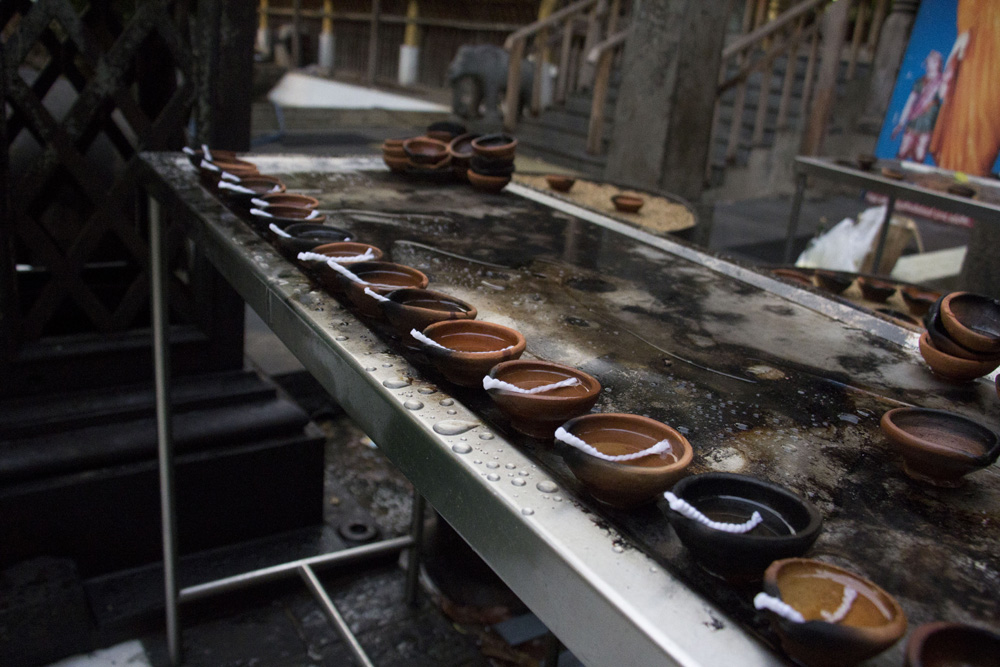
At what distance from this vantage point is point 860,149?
10.3 meters

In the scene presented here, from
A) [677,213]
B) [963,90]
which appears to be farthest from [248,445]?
[963,90]

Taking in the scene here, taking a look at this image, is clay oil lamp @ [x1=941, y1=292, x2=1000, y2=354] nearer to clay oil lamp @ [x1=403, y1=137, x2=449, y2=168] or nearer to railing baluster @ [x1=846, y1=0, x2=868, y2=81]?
clay oil lamp @ [x1=403, y1=137, x2=449, y2=168]

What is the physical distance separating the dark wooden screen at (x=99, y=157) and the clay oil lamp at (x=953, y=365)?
7.75 feet

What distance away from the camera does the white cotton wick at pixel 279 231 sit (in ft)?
5.81

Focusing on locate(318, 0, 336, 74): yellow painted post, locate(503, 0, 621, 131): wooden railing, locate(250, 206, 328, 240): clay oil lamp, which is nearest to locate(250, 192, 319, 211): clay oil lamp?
locate(250, 206, 328, 240): clay oil lamp

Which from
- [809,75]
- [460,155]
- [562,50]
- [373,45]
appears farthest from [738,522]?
[373,45]

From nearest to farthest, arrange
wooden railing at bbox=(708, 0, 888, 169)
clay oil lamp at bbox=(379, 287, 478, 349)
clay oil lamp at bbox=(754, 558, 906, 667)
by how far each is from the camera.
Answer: clay oil lamp at bbox=(754, 558, 906, 667), clay oil lamp at bbox=(379, 287, 478, 349), wooden railing at bbox=(708, 0, 888, 169)

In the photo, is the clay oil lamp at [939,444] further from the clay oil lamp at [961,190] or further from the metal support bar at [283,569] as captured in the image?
the clay oil lamp at [961,190]

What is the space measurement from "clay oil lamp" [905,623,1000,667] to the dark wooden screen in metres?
2.70

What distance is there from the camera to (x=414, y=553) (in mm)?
2855

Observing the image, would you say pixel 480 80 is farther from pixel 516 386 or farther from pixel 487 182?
pixel 516 386

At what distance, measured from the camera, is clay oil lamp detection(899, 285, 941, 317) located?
9.28ft

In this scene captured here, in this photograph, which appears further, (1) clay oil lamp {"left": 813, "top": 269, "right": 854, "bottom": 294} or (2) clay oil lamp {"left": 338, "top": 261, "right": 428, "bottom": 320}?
(1) clay oil lamp {"left": 813, "top": 269, "right": 854, "bottom": 294}

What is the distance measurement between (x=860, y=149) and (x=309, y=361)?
1047 cm
